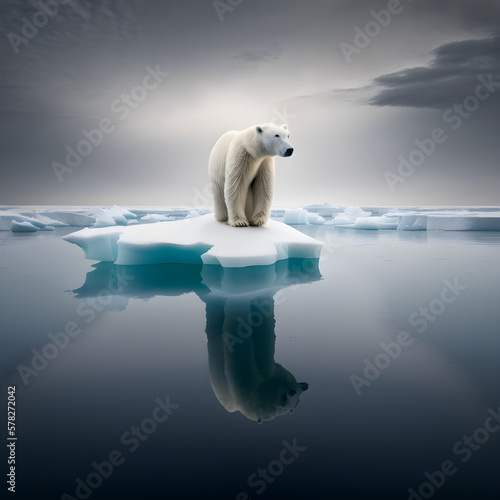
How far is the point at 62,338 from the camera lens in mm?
2223

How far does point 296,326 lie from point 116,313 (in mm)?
1393

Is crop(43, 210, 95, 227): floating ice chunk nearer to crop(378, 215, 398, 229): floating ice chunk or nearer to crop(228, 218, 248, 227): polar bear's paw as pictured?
crop(378, 215, 398, 229): floating ice chunk

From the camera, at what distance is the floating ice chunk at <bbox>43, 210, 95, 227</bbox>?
1603 cm

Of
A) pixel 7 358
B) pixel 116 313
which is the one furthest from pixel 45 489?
pixel 116 313

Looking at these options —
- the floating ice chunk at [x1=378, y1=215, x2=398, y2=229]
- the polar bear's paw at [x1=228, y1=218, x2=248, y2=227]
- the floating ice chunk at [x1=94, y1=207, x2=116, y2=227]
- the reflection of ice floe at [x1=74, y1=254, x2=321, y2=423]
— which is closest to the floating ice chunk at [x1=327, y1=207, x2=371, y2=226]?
the floating ice chunk at [x1=378, y1=215, x2=398, y2=229]

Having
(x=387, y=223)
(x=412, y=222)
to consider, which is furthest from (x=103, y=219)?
(x=412, y=222)

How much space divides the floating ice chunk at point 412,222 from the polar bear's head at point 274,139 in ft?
31.0

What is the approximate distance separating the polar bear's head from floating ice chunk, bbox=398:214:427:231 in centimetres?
945

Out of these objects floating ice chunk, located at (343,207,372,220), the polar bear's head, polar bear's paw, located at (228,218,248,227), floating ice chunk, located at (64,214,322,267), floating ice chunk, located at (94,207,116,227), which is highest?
the polar bear's head

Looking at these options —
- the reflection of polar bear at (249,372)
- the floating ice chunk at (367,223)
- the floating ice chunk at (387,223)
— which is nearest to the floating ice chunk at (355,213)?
the floating ice chunk at (387,223)

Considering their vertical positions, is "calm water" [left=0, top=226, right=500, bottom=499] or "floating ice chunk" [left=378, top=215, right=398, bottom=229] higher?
"floating ice chunk" [left=378, top=215, right=398, bottom=229]

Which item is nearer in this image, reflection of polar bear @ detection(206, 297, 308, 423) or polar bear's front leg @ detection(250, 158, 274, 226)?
reflection of polar bear @ detection(206, 297, 308, 423)

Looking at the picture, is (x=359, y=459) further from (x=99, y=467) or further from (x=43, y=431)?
(x=43, y=431)

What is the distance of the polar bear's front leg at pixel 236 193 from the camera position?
4.37 m
